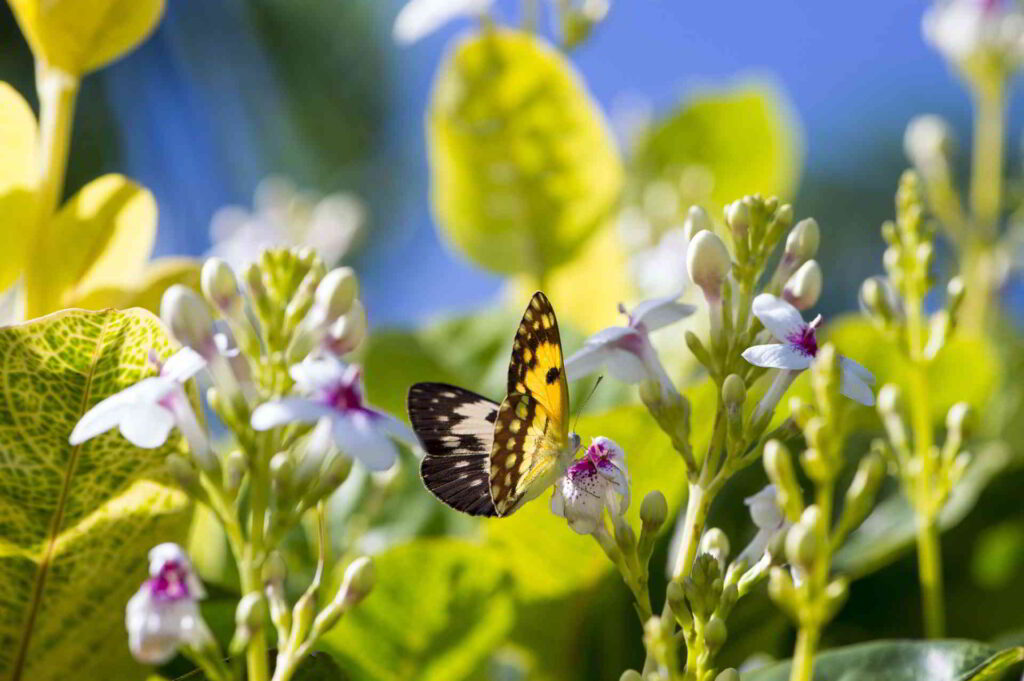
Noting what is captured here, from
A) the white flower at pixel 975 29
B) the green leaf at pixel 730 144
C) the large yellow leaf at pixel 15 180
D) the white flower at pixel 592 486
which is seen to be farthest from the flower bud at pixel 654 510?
the white flower at pixel 975 29

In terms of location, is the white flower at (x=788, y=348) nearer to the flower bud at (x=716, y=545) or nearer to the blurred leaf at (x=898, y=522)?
the flower bud at (x=716, y=545)

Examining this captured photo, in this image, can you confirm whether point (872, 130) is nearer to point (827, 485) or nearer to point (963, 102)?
point (963, 102)

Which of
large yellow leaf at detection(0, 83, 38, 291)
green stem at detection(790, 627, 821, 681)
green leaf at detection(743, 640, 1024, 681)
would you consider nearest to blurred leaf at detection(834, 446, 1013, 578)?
green leaf at detection(743, 640, 1024, 681)

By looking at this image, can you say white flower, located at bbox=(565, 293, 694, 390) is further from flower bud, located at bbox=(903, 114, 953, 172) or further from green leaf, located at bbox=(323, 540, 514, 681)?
flower bud, located at bbox=(903, 114, 953, 172)

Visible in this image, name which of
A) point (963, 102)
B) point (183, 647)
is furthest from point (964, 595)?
point (963, 102)

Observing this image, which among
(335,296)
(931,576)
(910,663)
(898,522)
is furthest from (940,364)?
(335,296)

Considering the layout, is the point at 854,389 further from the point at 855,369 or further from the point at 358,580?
the point at 358,580

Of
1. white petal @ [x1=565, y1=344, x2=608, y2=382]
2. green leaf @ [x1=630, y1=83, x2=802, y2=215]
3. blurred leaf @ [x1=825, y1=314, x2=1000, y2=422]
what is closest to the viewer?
white petal @ [x1=565, y1=344, x2=608, y2=382]
